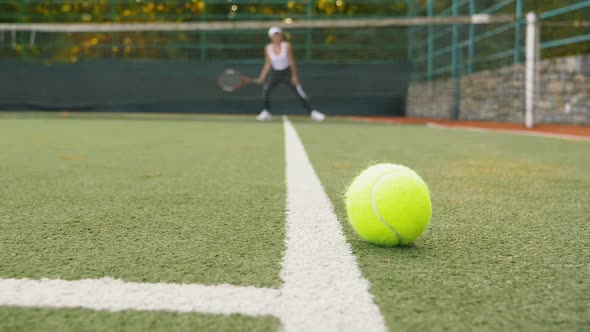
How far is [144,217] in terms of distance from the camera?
2.39 m

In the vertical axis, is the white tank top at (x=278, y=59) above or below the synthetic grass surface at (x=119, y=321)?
above

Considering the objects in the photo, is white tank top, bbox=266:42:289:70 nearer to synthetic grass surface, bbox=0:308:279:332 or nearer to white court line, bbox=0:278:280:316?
white court line, bbox=0:278:280:316

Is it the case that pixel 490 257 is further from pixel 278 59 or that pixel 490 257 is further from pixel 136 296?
pixel 278 59

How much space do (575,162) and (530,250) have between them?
3052 mm

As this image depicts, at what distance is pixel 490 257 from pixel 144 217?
4.28 feet

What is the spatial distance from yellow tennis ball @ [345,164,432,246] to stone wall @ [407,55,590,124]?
891 cm

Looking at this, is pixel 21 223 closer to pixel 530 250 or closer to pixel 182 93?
pixel 530 250

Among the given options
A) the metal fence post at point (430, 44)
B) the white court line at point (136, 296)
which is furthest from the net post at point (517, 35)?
the white court line at point (136, 296)

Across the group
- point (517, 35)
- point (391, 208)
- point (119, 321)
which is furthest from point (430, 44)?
point (119, 321)

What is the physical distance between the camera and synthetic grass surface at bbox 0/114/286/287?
166 cm

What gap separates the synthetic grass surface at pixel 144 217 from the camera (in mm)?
1661

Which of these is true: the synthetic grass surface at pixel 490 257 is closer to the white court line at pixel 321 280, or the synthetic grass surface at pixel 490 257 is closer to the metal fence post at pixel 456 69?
the white court line at pixel 321 280

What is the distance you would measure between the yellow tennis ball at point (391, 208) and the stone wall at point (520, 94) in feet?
29.2

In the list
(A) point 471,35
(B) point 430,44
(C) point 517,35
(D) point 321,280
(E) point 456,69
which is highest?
(B) point 430,44
